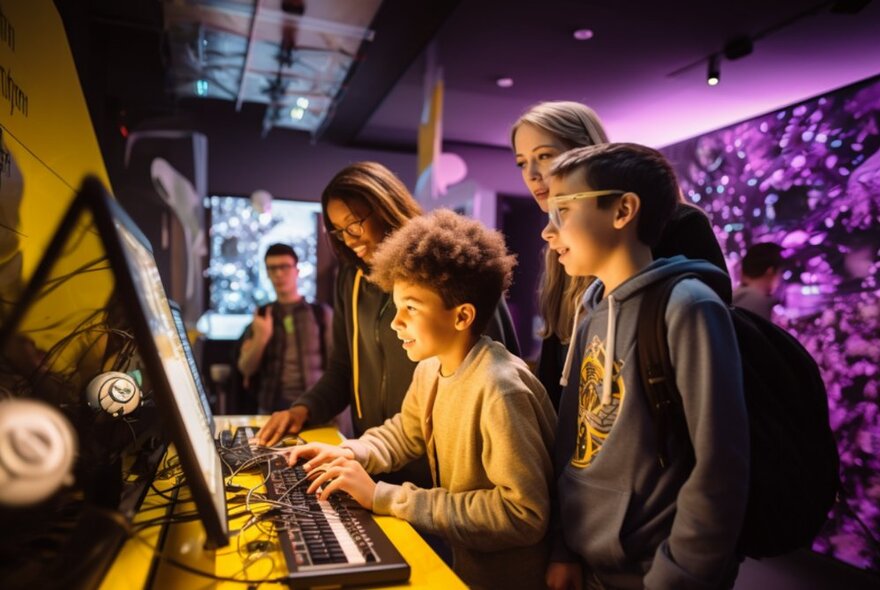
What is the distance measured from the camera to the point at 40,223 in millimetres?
Result: 1415

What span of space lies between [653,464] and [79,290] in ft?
5.35

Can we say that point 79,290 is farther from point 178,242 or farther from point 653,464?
point 178,242

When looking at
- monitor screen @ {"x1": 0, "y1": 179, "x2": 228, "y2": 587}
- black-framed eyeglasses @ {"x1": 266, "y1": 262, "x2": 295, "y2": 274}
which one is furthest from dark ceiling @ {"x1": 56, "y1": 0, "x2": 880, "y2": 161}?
monitor screen @ {"x1": 0, "y1": 179, "x2": 228, "y2": 587}

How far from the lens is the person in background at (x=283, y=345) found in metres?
3.57

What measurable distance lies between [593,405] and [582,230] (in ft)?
1.17

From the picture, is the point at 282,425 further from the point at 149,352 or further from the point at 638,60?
the point at 638,60

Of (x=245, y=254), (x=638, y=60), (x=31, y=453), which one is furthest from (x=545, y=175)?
(x=245, y=254)

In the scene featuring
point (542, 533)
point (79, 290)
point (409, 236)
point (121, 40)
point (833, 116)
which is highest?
point (121, 40)

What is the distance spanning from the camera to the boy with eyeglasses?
90 centimetres

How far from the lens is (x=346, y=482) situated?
3.68 ft

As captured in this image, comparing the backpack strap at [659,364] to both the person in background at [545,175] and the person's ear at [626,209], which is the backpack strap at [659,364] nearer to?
the person's ear at [626,209]

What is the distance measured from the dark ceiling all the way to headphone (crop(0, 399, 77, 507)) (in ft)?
6.76

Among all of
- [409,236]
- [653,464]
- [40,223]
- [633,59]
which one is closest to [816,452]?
[653,464]

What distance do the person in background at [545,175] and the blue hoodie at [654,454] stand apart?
0.68 ft
